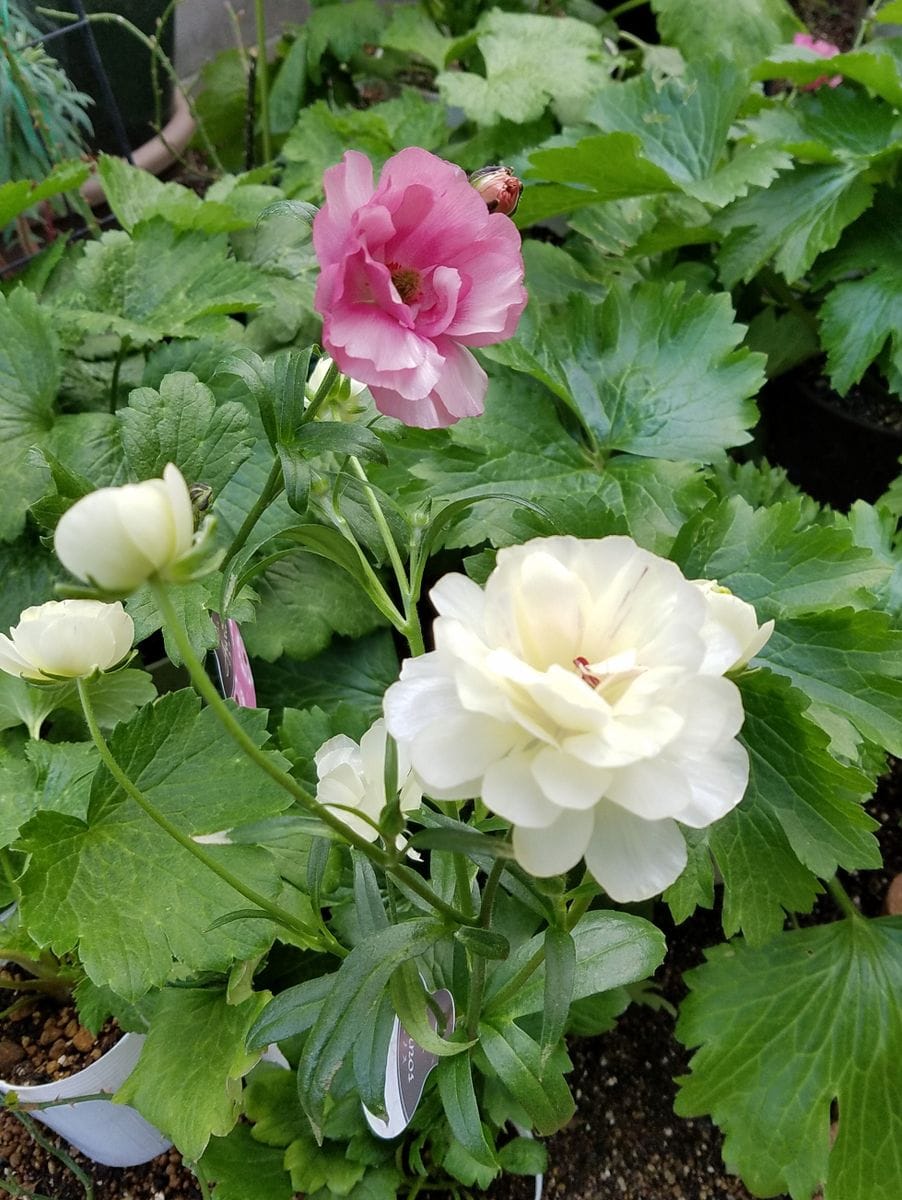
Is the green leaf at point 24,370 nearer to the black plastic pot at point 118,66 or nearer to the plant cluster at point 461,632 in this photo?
the plant cluster at point 461,632

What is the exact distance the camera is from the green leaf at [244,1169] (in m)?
0.67

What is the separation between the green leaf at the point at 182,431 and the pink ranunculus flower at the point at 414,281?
268mm

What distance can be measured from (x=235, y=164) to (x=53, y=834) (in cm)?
135

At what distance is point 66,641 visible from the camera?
21.6 inches

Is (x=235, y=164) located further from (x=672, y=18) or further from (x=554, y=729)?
(x=554, y=729)

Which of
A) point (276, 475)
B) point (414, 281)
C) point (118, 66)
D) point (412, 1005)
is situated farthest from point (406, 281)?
point (118, 66)

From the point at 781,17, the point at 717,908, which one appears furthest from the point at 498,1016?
the point at 781,17

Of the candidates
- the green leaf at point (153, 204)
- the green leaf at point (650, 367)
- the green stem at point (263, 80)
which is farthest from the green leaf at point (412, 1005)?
the green stem at point (263, 80)

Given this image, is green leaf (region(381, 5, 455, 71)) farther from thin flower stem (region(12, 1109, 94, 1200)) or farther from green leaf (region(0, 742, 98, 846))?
thin flower stem (region(12, 1109, 94, 1200))

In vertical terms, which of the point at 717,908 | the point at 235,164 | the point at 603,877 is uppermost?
the point at 603,877

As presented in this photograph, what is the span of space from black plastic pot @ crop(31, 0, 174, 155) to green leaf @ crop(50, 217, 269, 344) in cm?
36

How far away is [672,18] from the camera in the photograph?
1459mm

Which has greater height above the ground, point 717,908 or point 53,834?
point 53,834

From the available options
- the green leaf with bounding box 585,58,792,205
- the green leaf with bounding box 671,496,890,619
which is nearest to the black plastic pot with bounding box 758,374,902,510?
the green leaf with bounding box 585,58,792,205
